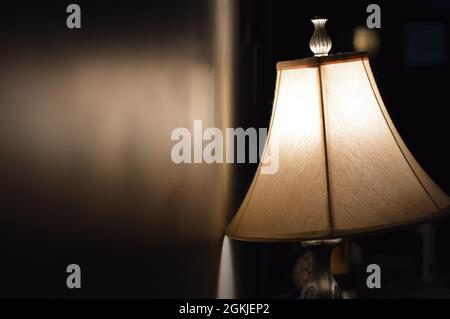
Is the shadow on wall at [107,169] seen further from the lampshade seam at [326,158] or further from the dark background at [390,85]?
the dark background at [390,85]

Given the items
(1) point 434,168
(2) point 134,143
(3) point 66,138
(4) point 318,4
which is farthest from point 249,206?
(1) point 434,168

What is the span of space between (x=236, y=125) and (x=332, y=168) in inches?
21.7

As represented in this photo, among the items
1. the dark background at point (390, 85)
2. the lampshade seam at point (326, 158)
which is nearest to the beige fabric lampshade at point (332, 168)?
the lampshade seam at point (326, 158)

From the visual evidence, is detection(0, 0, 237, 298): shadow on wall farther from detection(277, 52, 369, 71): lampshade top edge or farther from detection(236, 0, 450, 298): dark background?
detection(236, 0, 450, 298): dark background

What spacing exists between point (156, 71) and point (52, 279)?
436mm

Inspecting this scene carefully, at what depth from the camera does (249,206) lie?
1226mm

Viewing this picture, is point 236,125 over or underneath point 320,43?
underneath

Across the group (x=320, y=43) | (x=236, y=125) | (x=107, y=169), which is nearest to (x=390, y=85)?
(x=236, y=125)

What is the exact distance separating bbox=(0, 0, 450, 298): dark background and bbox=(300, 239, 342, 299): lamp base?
0.22 meters

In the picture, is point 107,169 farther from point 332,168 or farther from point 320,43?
point 320,43

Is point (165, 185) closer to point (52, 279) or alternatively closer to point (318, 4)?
point (52, 279)

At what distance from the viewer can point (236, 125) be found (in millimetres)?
1684

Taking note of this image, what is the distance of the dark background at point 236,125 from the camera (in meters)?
0.81

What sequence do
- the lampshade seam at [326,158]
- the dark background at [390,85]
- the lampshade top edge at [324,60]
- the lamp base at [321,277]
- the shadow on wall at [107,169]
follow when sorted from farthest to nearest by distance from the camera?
the dark background at [390,85] < the lamp base at [321,277] < the lampshade top edge at [324,60] < the lampshade seam at [326,158] < the shadow on wall at [107,169]
